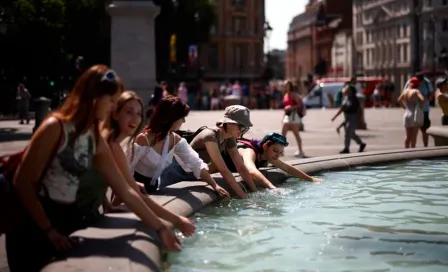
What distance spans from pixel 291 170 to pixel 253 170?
760 millimetres

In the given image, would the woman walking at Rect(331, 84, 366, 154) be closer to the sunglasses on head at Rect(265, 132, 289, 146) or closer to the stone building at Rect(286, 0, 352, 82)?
the sunglasses on head at Rect(265, 132, 289, 146)

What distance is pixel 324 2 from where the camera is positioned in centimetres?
13200

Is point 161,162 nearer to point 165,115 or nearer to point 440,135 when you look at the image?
point 165,115

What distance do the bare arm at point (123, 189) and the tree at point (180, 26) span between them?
5121 cm

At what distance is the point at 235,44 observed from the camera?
96.4 m

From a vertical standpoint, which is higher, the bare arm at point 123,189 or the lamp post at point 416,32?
the lamp post at point 416,32

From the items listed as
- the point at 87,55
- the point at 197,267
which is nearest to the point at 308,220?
the point at 197,267

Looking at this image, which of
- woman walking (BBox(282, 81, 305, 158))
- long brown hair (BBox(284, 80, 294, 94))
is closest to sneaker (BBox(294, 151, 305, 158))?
woman walking (BBox(282, 81, 305, 158))

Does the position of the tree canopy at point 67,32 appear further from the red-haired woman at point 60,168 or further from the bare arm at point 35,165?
the bare arm at point 35,165

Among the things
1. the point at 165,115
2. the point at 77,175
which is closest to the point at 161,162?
the point at 165,115

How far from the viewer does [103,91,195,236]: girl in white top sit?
5484 millimetres

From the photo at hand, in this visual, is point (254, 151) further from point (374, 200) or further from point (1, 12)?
point (1, 12)

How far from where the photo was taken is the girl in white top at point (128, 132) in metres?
5.48

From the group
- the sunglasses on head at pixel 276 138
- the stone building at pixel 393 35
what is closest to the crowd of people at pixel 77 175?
the sunglasses on head at pixel 276 138
